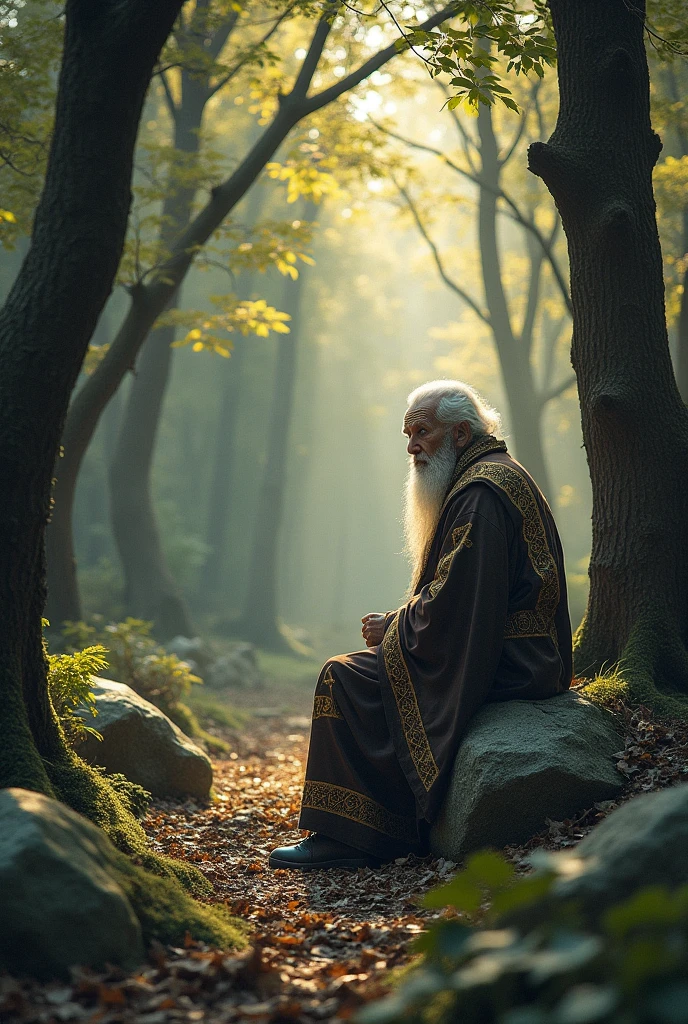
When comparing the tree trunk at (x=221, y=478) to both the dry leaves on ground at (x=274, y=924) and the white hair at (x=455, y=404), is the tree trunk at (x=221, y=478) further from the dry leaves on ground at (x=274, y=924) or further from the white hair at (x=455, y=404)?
the white hair at (x=455, y=404)

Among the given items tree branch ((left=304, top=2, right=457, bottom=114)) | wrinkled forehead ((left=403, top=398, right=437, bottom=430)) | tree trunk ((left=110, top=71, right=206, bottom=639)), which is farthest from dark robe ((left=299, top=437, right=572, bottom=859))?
tree trunk ((left=110, top=71, right=206, bottom=639))

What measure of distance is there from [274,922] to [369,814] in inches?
40.0

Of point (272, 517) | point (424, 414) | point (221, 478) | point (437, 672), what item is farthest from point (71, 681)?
point (221, 478)

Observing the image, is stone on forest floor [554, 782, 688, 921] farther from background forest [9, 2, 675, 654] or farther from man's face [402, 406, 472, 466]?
background forest [9, 2, 675, 654]

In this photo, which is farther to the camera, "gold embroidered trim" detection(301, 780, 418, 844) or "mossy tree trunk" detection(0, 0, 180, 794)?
"gold embroidered trim" detection(301, 780, 418, 844)

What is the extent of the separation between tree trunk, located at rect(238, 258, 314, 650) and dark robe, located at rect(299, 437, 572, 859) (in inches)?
642

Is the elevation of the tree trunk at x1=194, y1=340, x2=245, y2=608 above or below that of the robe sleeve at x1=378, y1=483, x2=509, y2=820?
above

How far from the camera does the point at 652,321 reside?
5.87 metres

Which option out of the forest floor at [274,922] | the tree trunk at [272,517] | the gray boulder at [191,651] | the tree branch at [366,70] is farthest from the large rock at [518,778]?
the tree trunk at [272,517]

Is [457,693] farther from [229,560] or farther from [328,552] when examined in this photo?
[328,552]

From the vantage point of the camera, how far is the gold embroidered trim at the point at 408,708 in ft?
15.3

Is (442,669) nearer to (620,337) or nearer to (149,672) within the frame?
(620,337)

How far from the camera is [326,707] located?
504 centimetres

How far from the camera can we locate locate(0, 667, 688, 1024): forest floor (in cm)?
263
